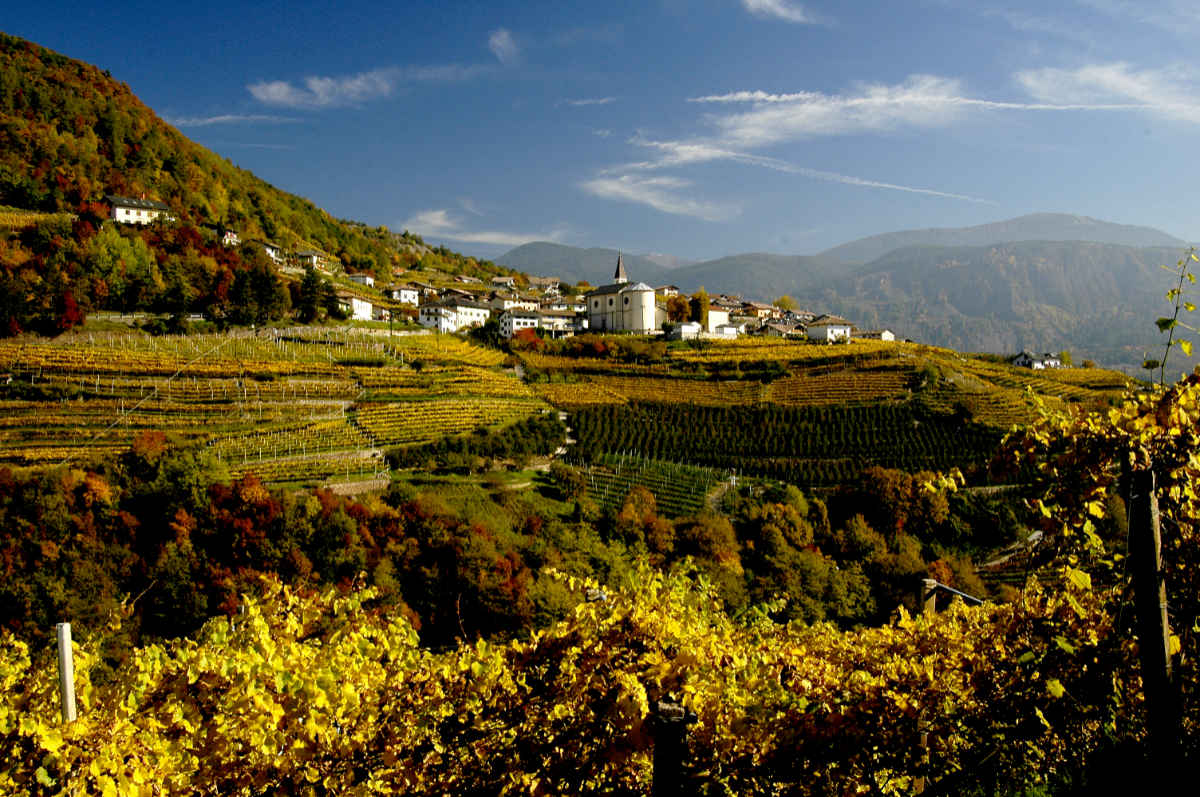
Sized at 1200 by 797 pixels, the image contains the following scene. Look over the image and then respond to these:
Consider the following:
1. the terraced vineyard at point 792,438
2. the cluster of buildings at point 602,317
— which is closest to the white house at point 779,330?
the cluster of buildings at point 602,317

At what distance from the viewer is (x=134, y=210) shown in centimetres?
6188

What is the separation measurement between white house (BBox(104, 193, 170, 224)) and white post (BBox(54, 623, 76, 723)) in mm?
71517

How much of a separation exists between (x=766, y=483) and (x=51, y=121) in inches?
3649

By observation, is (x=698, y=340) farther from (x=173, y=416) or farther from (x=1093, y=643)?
(x=1093, y=643)

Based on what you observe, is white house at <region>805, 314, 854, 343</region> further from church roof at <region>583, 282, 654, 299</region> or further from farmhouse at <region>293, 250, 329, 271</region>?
farmhouse at <region>293, 250, 329, 271</region>

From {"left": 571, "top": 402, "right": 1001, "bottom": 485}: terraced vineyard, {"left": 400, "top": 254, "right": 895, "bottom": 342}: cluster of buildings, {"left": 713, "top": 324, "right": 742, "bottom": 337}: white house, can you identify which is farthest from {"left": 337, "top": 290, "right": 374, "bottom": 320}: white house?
{"left": 713, "top": 324, "right": 742, "bottom": 337}: white house

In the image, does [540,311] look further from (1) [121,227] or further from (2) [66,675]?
(2) [66,675]

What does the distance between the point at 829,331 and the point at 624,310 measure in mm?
21189

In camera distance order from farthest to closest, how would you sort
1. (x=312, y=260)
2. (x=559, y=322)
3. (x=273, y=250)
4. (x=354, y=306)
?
1. (x=312, y=260)
2. (x=273, y=250)
3. (x=559, y=322)
4. (x=354, y=306)

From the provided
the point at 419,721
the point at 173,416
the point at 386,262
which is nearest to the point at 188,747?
the point at 419,721

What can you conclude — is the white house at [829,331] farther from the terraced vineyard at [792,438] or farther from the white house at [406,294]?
the white house at [406,294]

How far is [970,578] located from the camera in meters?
24.5

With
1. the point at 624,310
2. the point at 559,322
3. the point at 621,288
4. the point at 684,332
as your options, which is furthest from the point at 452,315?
the point at 684,332

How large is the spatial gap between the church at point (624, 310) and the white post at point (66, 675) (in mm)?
58669
